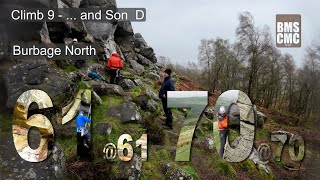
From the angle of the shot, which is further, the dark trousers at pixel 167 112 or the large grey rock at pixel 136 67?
the large grey rock at pixel 136 67

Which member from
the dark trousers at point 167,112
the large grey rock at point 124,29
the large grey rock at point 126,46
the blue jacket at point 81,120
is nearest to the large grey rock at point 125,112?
the dark trousers at point 167,112

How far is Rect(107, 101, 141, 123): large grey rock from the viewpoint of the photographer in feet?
45.1

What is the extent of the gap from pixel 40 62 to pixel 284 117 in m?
25.5

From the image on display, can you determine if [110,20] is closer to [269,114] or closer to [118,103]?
[118,103]

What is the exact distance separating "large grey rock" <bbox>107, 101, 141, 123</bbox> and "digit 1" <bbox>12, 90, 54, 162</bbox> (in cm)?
238

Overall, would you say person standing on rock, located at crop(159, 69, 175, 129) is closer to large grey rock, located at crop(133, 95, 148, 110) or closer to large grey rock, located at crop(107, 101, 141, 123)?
large grey rock, located at crop(107, 101, 141, 123)

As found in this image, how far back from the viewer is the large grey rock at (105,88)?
14.8 meters

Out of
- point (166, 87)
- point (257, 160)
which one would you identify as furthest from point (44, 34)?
point (257, 160)

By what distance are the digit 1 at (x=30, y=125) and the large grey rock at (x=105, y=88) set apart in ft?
8.45

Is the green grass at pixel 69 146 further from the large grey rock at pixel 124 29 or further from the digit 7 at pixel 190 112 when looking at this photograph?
the large grey rock at pixel 124 29

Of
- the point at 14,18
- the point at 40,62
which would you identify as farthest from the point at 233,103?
the point at 14,18

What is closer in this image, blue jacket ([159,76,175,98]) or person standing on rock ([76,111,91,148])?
person standing on rock ([76,111,91,148])

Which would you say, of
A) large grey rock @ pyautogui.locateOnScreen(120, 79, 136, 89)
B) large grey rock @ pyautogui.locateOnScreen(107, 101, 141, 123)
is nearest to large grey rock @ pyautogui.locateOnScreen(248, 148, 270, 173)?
large grey rock @ pyautogui.locateOnScreen(107, 101, 141, 123)

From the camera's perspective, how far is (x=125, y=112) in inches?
548
